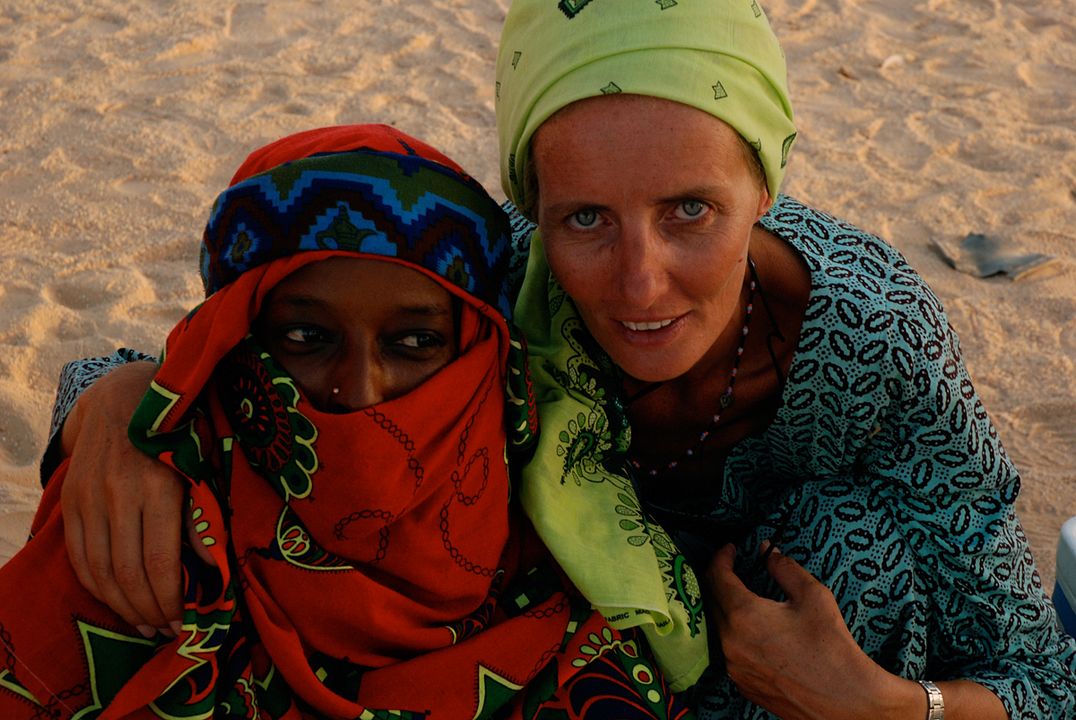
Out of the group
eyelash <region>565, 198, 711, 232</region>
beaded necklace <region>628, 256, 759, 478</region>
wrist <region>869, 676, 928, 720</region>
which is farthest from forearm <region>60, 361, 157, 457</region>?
wrist <region>869, 676, 928, 720</region>

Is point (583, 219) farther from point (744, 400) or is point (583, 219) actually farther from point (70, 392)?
point (70, 392)

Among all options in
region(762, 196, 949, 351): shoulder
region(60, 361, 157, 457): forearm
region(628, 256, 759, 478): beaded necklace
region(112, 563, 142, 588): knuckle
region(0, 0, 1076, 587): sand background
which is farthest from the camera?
region(0, 0, 1076, 587): sand background

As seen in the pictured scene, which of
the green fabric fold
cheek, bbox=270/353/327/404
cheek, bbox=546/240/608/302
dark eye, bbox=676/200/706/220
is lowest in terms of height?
the green fabric fold

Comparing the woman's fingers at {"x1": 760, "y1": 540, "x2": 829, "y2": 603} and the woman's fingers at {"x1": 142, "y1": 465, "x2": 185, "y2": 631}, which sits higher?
the woman's fingers at {"x1": 142, "y1": 465, "x2": 185, "y2": 631}

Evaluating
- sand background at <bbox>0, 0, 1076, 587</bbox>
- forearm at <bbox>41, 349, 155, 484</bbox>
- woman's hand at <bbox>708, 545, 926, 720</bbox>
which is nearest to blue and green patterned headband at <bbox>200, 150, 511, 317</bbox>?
forearm at <bbox>41, 349, 155, 484</bbox>

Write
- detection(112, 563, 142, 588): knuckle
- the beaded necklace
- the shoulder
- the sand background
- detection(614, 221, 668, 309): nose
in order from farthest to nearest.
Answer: the sand background < the beaded necklace < the shoulder < detection(614, 221, 668, 309): nose < detection(112, 563, 142, 588): knuckle

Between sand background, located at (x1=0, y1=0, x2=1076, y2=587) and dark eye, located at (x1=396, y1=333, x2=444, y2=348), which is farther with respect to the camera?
sand background, located at (x1=0, y1=0, x2=1076, y2=587)

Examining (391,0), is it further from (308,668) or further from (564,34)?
(308,668)

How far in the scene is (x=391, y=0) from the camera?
22.4 ft

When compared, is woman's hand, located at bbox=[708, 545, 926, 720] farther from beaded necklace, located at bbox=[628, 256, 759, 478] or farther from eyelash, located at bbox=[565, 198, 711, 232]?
eyelash, located at bbox=[565, 198, 711, 232]

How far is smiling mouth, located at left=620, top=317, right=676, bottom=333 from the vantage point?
2180 millimetres

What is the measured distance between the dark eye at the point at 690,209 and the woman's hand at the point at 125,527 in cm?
100

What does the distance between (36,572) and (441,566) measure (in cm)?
68

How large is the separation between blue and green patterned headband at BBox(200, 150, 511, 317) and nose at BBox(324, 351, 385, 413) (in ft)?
0.60
